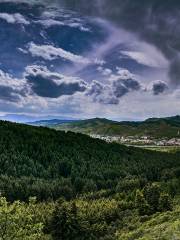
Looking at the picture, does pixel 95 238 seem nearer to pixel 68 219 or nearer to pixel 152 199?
pixel 68 219

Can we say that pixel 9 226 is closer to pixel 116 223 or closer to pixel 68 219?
pixel 68 219

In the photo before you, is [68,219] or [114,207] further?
[114,207]

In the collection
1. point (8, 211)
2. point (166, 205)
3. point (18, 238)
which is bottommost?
point (166, 205)

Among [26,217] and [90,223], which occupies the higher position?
[26,217]

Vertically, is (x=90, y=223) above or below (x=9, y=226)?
below

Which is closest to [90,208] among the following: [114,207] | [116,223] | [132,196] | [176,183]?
[114,207]

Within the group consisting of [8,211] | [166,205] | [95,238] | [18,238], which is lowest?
[95,238]

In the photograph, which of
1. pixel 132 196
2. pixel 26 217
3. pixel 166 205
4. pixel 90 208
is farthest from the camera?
pixel 132 196

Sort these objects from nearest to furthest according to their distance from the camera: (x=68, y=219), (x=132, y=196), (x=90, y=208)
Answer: (x=68, y=219) → (x=90, y=208) → (x=132, y=196)

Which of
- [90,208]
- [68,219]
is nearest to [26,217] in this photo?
[68,219]
